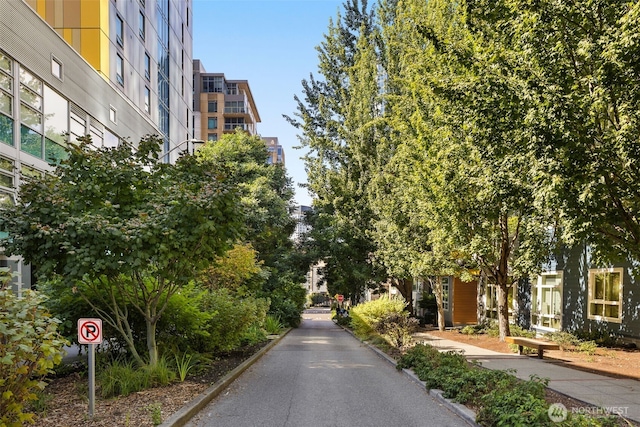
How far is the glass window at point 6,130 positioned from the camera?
49.3 feet

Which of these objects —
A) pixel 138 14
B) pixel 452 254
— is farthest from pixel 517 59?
pixel 138 14

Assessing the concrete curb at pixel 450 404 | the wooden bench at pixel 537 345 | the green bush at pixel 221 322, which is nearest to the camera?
the concrete curb at pixel 450 404

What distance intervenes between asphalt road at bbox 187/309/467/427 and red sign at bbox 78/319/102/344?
71.3 inches

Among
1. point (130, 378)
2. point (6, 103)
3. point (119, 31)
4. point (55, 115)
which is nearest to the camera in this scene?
point (130, 378)

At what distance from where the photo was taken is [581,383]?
944 cm

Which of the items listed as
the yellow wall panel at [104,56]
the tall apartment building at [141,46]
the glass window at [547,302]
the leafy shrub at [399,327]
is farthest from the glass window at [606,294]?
the yellow wall panel at [104,56]

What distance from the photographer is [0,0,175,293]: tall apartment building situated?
1538 cm

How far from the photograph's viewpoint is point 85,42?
24.2 m

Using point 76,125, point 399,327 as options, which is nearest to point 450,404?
point 399,327

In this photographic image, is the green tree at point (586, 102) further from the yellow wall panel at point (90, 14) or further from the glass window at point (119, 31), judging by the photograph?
the glass window at point (119, 31)

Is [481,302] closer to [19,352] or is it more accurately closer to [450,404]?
[450,404]

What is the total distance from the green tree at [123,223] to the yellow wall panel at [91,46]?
17.3m

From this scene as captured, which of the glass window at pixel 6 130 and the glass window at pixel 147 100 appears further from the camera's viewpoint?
the glass window at pixel 147 100

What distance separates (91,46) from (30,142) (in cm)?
975
